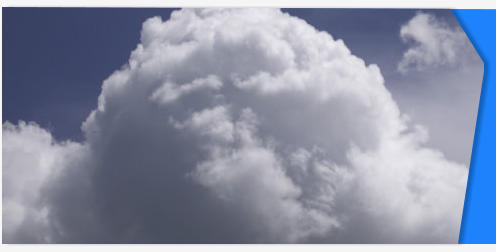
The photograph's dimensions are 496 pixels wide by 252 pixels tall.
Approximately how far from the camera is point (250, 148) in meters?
5.48

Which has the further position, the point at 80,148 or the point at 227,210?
the point at 80,148

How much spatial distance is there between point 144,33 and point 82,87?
1060 mm

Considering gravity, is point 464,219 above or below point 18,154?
above

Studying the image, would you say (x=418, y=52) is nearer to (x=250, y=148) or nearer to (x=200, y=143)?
(x=250, y=148)

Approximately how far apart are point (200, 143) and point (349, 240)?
7.37 ft

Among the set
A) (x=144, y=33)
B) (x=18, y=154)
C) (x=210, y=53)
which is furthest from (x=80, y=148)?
(x=210, y=53)

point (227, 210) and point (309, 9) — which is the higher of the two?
point (309, 9)

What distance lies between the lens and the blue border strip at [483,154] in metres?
5.29

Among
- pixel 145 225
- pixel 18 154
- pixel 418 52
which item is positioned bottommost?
pixel 145 225

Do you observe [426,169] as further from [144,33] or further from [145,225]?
[144,33]

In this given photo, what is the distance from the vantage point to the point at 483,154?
5.33 meters

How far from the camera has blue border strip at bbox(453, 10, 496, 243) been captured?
208 inches

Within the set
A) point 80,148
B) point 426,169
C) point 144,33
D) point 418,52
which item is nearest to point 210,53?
point 144,33
